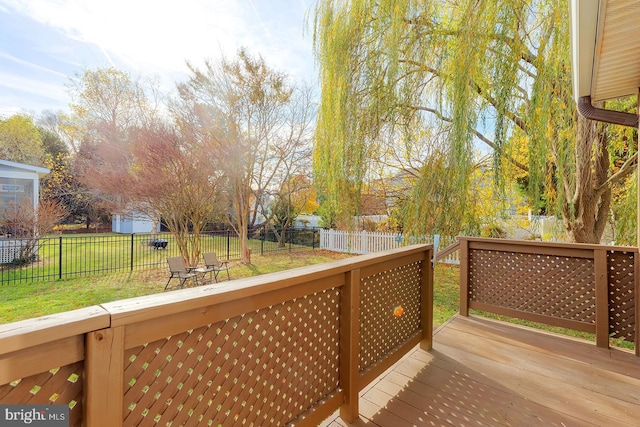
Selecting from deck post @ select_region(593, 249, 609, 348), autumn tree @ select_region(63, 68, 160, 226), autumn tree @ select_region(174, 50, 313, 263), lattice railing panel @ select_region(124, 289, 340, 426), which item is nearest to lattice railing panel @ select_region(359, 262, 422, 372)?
lattice railing panel @ select_region(124, 289, 340, 426)

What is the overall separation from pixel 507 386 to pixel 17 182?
35.1 feet

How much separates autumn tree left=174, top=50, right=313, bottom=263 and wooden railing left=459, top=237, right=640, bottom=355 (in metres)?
A: 6.72

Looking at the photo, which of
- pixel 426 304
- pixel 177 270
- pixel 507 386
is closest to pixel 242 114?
pixel 177 270

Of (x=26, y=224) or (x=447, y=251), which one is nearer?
(x=447, y=251)

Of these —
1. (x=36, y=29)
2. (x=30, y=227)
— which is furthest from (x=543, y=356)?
(x=36, y=29)

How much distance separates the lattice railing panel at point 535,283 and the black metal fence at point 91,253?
288 inches

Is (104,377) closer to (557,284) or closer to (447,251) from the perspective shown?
(447,251)

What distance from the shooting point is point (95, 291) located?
550 cm

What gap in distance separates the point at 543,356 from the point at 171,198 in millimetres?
7655

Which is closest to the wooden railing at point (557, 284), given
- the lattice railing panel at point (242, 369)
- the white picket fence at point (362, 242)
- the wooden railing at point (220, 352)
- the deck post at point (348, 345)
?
the wooden railing at point (220, 352)

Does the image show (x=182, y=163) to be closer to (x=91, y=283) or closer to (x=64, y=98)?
(x=91, y=283)

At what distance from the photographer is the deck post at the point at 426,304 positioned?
2752mm

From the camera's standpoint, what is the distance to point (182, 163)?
7328 millimetres

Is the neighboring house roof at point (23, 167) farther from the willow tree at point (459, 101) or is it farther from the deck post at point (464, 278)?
the deck post at point (464, 278)
